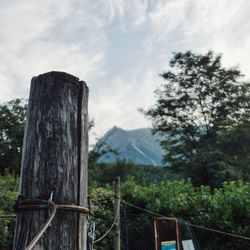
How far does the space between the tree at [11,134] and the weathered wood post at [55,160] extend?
2485cm

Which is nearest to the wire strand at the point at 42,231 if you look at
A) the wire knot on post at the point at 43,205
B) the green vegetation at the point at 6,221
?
the wire knot on post at the point at 43,205

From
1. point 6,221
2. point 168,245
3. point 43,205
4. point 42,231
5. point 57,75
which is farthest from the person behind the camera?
point 6,221

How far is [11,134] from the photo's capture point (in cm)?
2992

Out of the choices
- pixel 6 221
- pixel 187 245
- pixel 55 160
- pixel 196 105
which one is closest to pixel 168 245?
pixel 187 245

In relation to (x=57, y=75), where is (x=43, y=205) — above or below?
below

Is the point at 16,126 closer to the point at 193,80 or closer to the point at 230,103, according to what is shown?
the point at 193,80

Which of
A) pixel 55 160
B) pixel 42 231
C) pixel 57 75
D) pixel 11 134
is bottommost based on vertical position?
pixel 42 231

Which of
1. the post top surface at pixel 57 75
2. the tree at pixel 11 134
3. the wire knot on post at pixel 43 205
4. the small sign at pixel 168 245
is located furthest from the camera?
the tree at pixel 11 134

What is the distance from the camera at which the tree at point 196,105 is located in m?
27.8

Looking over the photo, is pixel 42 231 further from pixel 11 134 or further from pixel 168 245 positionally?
pixel 11 134

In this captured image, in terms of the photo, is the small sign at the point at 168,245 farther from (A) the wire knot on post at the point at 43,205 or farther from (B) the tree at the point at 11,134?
(B) the tree at the point at 11,134

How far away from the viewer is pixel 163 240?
5988 millimetres

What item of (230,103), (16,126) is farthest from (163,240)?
(16,126)

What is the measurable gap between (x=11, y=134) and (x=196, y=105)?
1377cm
